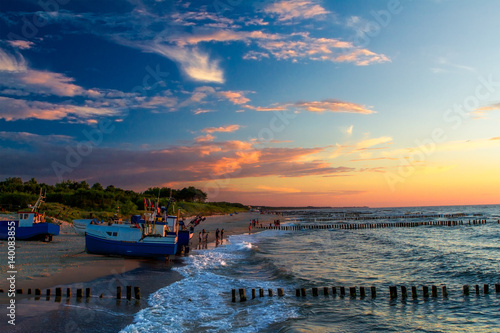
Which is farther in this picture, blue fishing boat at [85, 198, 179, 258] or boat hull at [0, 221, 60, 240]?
boat hull at [0, 221, 60, 240]

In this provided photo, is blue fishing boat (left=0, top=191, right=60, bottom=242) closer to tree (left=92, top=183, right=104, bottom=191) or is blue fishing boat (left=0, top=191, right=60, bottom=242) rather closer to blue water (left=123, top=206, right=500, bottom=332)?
blue water (left=123, top=206, right=500, bottom=332)

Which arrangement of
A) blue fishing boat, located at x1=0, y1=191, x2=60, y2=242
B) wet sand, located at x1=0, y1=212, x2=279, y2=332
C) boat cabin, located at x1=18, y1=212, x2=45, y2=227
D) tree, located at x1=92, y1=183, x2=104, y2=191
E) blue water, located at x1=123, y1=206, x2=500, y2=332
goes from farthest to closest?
tree, located at x1=92, y1=183, x2=104, y2=191 → boat cabin, located at x1=18, y1=212, x2=45, y2=227 → blue fishing boat, located at x1=0, y1=191, x2=60, y2=242 → blue water, located at x1=123, y1=206, x2=500, y2=332 → wet sand, located at x1=0, y1=212, x2=279, y2=332

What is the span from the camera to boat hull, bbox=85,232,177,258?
32250mm

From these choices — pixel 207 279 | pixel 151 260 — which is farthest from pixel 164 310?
pixel 151 260

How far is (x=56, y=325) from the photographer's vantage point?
13438mm

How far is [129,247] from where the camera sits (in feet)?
107

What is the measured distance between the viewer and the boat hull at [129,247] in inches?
1270

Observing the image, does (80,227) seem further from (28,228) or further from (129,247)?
(129,247)

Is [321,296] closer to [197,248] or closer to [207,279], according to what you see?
[207,279]

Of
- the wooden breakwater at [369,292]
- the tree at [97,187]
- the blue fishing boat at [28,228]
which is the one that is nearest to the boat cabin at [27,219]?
the blue fishing boat at [28,228]

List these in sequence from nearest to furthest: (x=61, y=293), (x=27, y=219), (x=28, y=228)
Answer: (x=61, y=293), (x=28, y=228), (x=27, y=219)

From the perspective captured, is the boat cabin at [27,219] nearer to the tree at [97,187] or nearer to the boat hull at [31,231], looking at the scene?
the boat hull at [31,231]

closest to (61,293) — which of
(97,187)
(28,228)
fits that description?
A: (28,228)

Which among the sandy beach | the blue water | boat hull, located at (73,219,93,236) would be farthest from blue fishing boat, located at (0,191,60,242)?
the blue water
